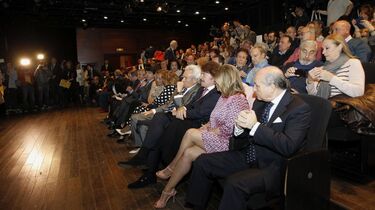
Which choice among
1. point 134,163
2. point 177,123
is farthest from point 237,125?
point 134,163

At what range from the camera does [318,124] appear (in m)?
2.00

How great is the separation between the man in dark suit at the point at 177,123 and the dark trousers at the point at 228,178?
793mm

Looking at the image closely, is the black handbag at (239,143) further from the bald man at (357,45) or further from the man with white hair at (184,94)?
A: the bald man at (357,45)

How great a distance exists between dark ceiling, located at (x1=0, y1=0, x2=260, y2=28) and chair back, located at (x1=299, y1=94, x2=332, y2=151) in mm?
8033

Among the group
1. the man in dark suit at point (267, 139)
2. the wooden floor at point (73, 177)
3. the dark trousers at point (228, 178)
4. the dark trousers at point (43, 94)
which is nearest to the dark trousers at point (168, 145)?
the wooden floor at point (73, 177)

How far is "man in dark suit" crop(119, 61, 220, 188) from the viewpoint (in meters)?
2.98

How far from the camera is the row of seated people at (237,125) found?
6.19 ft

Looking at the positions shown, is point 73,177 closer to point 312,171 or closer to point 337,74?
point 312,171

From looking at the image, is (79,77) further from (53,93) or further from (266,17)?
(266,17)

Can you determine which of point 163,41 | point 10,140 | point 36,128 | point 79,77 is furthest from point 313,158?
point 163,41

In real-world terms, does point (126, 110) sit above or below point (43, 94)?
below

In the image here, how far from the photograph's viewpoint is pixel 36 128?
6883 mm

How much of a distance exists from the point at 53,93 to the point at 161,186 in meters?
9.28

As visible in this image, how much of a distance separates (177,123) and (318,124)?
1.58 meters
